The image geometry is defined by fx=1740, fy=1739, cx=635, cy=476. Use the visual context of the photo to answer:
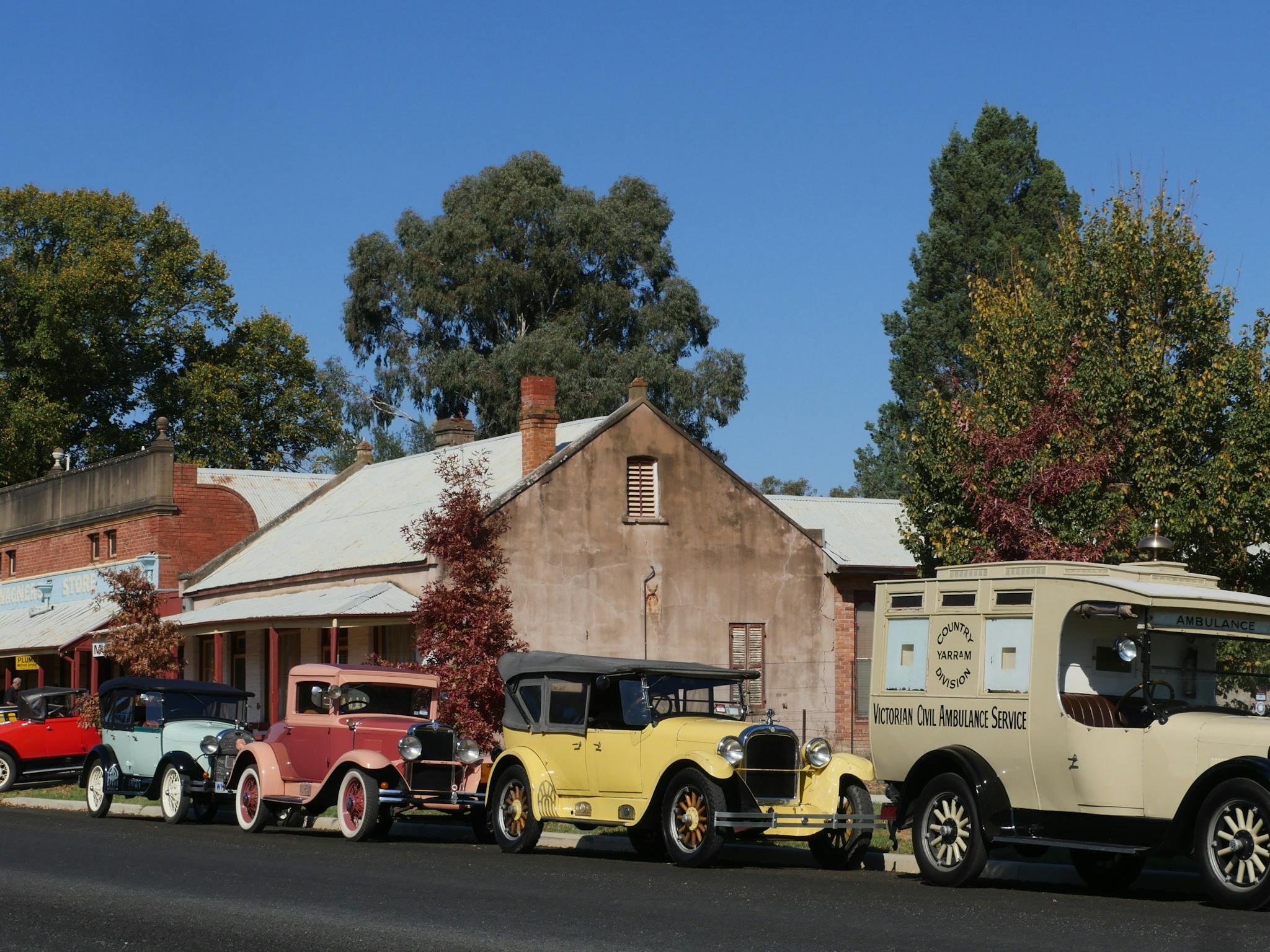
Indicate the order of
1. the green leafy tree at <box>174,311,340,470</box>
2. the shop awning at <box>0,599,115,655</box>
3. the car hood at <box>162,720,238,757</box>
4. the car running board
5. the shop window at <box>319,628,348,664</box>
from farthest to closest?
the green leafy tree at <box>174,311,340,470</box> → the shop awning at <box>0,599,115,655</box> → the shop window at <box>319,628,348,664</box> → the car hood at <box>162,720,238,757</box> → the car running board

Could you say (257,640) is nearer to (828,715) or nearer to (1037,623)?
(828,715)

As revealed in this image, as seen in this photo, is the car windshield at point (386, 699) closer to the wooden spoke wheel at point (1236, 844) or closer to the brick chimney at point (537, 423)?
the wooden spoke wheel at point (1236, 844)

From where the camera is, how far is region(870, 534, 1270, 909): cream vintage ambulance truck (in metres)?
12.0

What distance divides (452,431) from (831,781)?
28334 millimetres

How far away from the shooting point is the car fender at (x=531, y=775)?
17141 mm

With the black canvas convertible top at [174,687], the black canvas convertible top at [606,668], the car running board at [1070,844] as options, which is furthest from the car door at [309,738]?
the car running board at [1070,844]

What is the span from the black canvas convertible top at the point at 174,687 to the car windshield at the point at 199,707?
0.05 meters

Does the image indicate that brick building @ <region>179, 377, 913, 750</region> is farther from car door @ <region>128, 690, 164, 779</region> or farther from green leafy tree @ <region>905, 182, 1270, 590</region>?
green leafy tree @ <region>905, 182, 1270, 590</region>

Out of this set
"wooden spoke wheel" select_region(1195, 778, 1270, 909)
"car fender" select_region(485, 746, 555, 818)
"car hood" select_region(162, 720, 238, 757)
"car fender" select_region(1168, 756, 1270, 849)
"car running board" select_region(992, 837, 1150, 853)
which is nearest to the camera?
"wooden spoke wheel" select_region(1195, 778, 1270, 909)

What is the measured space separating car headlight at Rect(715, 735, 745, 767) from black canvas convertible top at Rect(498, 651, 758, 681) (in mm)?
1199

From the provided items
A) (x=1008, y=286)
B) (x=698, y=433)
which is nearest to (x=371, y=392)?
(x=698, y=433)

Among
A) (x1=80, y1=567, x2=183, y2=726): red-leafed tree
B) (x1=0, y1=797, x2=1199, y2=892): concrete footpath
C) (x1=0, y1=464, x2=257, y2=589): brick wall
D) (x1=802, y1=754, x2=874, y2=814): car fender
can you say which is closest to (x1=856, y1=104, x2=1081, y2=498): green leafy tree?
(x1=0, y1=464, x2=257, y2=589): brick wall

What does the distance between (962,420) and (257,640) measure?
2082cm

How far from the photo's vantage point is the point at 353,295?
206ft
